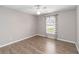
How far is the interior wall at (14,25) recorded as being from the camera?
2.48 meters

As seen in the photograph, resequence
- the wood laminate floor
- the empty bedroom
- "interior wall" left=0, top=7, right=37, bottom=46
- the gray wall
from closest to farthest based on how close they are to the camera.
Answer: the wood laminate floor
the empty bedroom
"interior wall" left=0, top=7, right=37, bottom=46
the gray wall

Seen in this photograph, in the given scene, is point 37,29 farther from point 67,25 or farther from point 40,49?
point 40,49

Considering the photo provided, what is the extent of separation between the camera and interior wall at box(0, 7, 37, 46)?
248 centimetres

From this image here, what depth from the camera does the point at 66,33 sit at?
289cm

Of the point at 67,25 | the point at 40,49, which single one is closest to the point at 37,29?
the point at 67,25

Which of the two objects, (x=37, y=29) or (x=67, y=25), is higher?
(x=67, y=25)

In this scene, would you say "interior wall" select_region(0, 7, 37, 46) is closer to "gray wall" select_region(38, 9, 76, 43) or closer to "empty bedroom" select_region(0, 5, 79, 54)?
"empty bedroom" select_region(0, 5, 79, 54)

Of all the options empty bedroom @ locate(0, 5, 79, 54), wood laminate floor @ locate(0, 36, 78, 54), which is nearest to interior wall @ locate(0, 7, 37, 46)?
empty bedroom @ locate(0, 5, 79, 54)

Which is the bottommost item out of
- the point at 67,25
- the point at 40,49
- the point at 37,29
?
the point at 40,49

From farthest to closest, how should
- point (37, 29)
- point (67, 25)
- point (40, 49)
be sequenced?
point (37, 29) < point (67, 25) < point (40, 49)

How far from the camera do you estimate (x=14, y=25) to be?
9.67ft
